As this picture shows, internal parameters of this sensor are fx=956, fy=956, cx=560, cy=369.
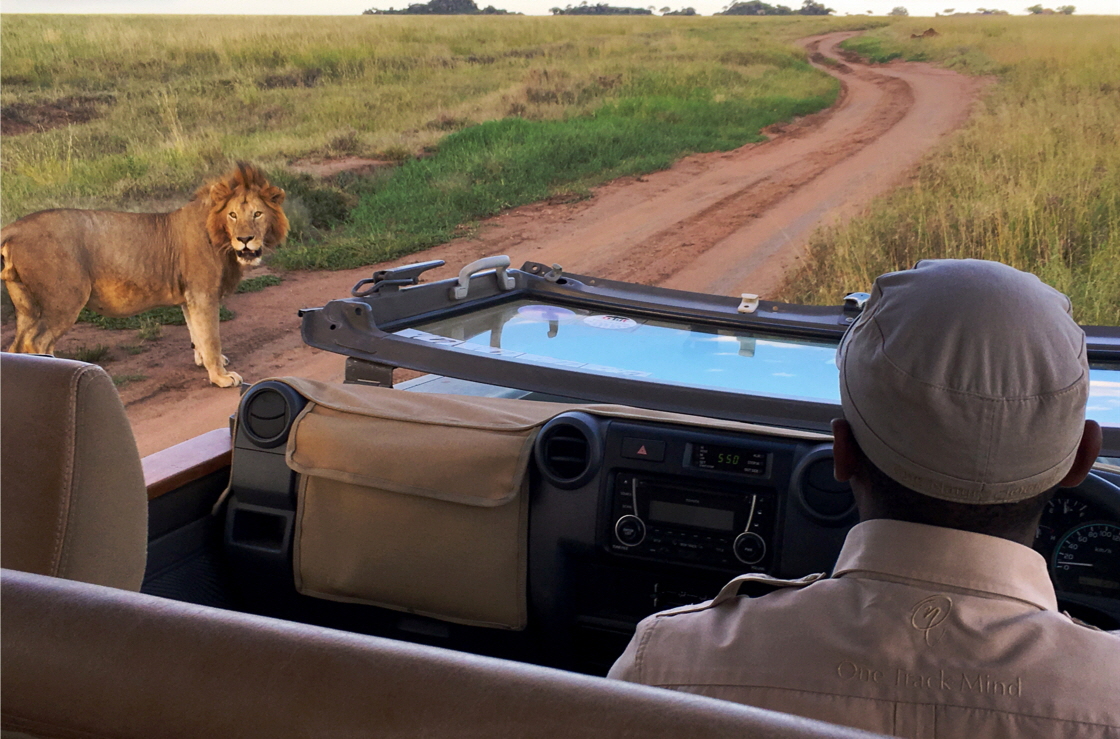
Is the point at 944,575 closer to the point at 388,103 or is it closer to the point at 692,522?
the point at 692,522

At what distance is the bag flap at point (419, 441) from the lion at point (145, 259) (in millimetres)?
2569

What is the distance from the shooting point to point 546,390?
4.17 ft

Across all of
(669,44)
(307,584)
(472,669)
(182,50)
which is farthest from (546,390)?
(669,44)

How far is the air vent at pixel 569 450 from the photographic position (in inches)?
43.3

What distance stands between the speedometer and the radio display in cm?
33

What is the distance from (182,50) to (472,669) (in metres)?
5.45

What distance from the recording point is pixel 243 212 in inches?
Result: 141

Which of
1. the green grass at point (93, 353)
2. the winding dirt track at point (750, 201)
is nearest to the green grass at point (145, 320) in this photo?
the green grass at point (93, 353)

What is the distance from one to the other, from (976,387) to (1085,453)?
0.12 meters

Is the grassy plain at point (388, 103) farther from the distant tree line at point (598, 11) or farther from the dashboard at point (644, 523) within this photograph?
the dashboard at point (644, 523)

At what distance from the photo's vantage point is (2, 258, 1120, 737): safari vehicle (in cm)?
79

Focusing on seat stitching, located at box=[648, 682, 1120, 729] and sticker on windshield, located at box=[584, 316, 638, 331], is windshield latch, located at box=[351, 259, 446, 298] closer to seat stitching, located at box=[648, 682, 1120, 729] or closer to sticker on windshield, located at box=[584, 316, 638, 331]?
sticker on windshield, located at box=[584, 316, 638, 331]

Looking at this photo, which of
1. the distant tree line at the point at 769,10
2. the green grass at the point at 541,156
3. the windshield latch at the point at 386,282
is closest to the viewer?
the windshield latch at the point at 386,282

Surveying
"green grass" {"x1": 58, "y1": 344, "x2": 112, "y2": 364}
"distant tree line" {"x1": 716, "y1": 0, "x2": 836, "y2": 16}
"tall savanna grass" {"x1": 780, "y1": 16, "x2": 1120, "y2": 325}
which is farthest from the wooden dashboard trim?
"distant tree line" {"x1": 716, "y1": 0, "x2": 836, "y2": 16}
